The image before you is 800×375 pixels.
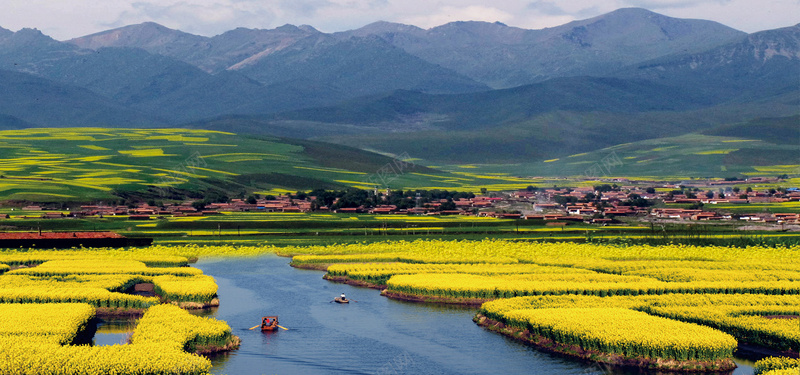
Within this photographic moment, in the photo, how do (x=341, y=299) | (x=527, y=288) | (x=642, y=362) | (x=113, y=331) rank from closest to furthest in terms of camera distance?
1. (x=642, y=362)
2. (x=113, y=331)
3. (x=527, y=288)
4. (x=341, y=299)

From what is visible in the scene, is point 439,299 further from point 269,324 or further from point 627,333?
point 627,333

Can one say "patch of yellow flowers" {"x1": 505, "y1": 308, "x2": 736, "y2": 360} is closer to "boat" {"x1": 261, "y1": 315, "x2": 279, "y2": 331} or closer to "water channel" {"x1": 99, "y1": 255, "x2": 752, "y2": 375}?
"water channel" {"x1": 99, "y1": 255, "x2": 752, "y2": 375}

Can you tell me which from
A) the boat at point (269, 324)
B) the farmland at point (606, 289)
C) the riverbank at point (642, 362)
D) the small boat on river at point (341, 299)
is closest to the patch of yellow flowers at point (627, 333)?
the farmland at point (606, 289)

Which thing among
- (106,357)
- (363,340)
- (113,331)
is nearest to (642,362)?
(363,340)

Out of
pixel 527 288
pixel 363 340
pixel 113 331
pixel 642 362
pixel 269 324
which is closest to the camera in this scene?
pixel 642 362

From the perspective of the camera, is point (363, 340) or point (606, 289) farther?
point (606, 289)

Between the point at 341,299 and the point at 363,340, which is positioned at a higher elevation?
the point at 341,299

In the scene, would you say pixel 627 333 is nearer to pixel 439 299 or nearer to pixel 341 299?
pixel 439 299

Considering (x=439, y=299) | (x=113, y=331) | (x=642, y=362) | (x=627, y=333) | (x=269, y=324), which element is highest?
(x=627, y=333)

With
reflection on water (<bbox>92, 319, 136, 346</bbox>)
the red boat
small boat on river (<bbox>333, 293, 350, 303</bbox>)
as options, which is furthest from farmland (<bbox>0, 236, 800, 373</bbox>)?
small boat on river (<bbox>333, 293, 350, 303</bbox>)
